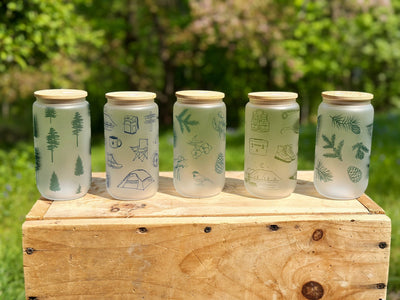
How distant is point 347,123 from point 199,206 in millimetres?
714

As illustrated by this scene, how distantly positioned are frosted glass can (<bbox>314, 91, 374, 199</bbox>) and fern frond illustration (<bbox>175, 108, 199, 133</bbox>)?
56 centimetres

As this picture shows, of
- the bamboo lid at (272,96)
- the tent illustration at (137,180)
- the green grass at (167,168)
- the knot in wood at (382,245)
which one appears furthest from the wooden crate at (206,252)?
the green grass at (167,168)

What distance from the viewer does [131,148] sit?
76.8 inches

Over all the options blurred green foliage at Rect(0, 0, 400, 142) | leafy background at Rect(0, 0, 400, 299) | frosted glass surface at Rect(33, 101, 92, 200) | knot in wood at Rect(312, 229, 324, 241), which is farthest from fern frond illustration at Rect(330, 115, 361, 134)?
blurred green foliage at Rect(0, 0, 400, 142)

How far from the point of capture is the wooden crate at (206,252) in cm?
189

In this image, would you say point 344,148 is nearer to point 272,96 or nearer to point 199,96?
point 272,96

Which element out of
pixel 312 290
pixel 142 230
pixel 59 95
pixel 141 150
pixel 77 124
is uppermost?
pixel 59 95

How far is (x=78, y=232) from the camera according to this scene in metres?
1.87

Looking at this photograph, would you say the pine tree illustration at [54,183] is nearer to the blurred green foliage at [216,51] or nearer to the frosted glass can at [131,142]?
the frosted glass can at [131,142]

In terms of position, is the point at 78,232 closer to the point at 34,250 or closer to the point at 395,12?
the point at 34,250

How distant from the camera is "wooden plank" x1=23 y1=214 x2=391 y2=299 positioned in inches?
74.4

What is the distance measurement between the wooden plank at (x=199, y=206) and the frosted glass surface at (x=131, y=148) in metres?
0.08

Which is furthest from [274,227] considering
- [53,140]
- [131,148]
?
[53,140]

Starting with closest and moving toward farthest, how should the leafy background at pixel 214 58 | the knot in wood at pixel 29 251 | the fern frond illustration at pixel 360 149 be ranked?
1. the knot in wood at pixel 29 251
2. the fern frond illustration at pixel 360 149
3. the leafy background at pixel 214 58
